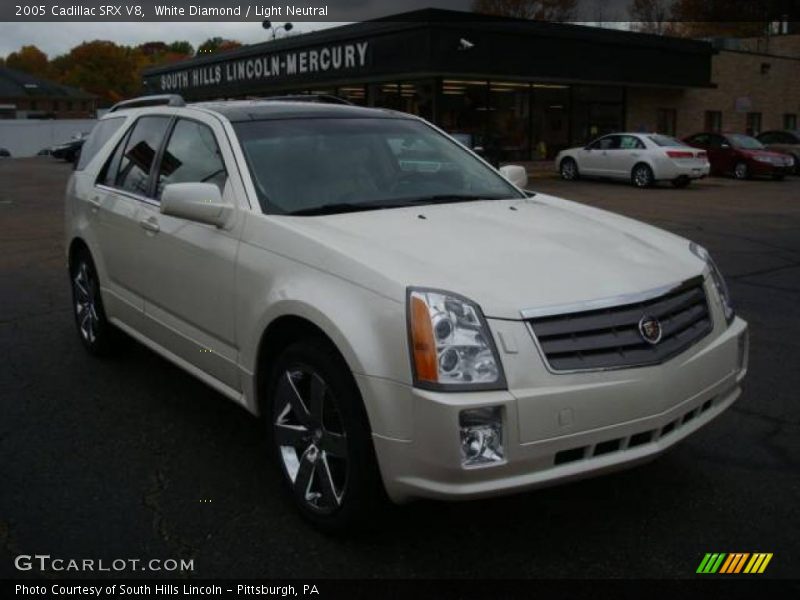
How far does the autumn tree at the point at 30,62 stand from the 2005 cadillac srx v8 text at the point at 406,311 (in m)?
124

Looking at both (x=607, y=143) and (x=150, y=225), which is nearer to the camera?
(x=150, y=225)

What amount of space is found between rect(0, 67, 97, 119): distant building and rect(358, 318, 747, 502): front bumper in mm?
98525

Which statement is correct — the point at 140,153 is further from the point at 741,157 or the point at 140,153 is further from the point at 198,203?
the point at 741,157

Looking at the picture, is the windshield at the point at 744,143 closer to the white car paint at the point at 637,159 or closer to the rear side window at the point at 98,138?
the white car paint at the point at 637,159

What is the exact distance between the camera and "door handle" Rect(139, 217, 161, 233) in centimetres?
456

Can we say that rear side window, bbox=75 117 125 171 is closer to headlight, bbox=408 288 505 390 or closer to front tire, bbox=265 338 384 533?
front tire, bbox=265 338 384 533

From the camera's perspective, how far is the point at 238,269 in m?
3.77

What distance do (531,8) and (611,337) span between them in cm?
7108

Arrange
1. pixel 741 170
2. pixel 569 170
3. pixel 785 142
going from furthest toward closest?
1. pixel 785 142
2. pixel 741 170
3. pixel 569 170

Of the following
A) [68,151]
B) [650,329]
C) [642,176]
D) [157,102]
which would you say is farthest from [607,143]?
[68,151]

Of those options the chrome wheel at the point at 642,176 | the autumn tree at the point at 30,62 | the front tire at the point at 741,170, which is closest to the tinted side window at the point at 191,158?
the chrome wheel at the point at 642,176

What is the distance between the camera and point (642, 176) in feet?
73.7

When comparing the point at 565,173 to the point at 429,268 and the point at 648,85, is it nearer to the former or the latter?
the point at 648,85

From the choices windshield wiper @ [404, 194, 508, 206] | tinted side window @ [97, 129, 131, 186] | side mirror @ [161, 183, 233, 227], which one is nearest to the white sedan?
tinted side window @ [97, 129, 131, 186]
